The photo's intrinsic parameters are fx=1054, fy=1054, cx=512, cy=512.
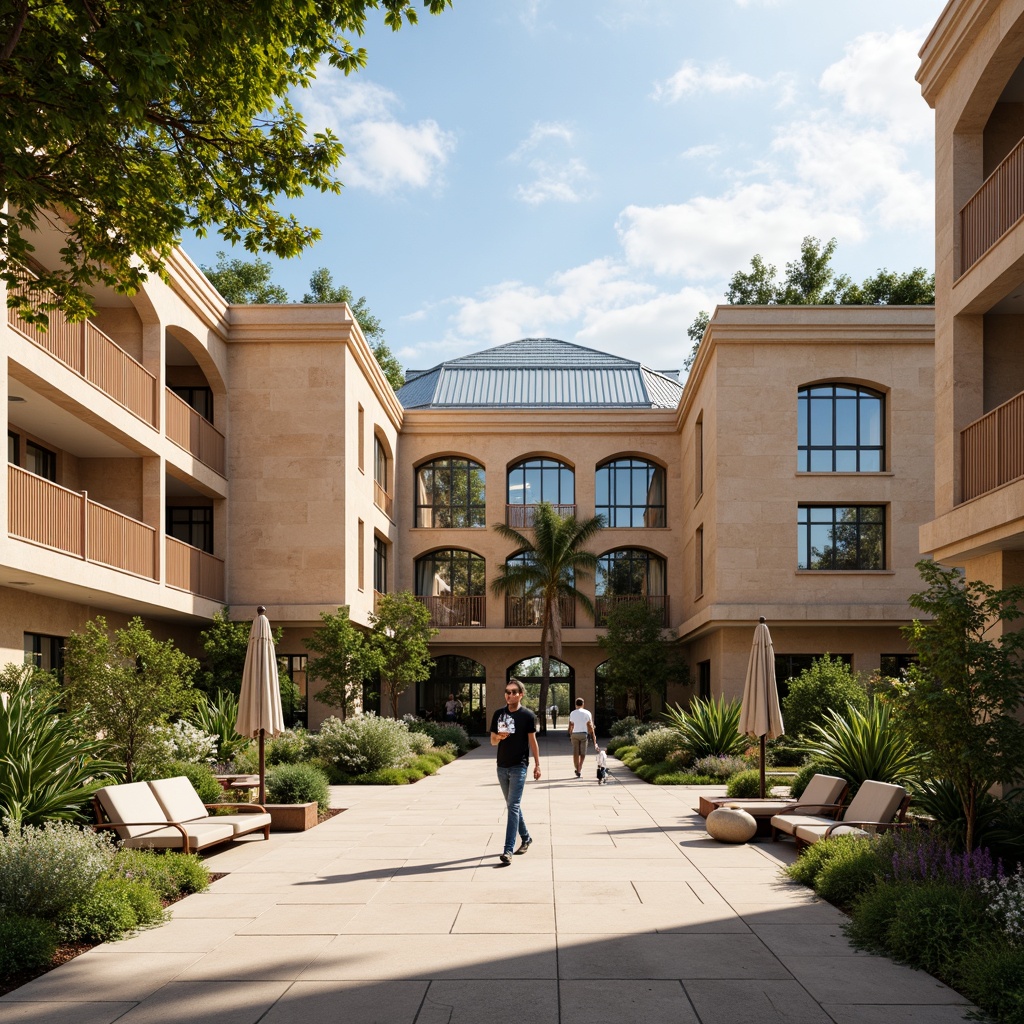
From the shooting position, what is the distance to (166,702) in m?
14.8

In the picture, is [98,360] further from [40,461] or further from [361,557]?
[361,557]

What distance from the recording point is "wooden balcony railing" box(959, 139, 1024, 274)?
13.7 meters

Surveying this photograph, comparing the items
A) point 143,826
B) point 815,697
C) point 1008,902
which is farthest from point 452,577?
point 1008,902

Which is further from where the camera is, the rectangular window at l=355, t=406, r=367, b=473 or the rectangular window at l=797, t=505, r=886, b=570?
the rectangular window at l=355, t=406, r=367, b=473

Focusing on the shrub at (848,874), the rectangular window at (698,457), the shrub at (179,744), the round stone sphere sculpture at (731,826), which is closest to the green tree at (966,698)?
the shrub at (848,874)

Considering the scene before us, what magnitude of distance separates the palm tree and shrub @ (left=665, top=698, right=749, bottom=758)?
54.1 ft

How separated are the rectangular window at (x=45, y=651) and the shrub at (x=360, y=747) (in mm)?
5513

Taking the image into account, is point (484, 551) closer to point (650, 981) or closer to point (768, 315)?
point (768, 315)

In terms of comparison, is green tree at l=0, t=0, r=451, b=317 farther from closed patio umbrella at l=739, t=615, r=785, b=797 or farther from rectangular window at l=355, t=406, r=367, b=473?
rectangular window at l=355, t=406, r=367, b=473

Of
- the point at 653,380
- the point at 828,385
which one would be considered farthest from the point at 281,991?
the point at 653,380

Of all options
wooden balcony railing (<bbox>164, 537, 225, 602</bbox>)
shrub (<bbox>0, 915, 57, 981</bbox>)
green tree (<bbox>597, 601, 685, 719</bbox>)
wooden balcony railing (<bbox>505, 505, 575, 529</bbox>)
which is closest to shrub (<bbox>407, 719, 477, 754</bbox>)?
green tree (<bbox>597, 601, 685, 719</bbox>)

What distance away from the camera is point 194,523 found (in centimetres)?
3027

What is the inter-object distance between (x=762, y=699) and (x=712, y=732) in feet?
22.0

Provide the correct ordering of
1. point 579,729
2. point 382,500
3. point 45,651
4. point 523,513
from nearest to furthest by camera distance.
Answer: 1. point 45,651
2. point 579,729
3. point 382,500
4. point 523,513
